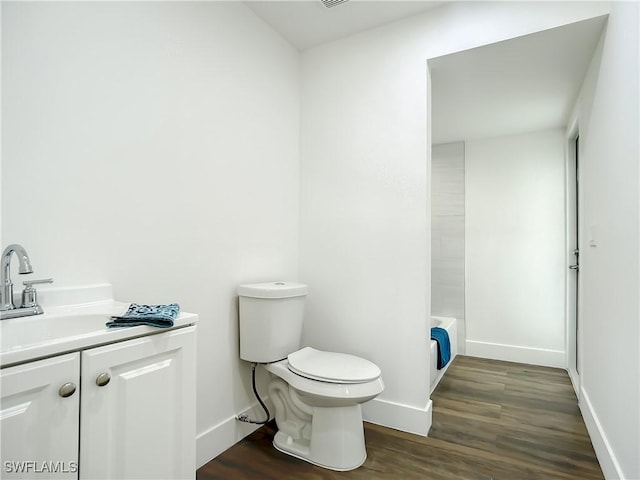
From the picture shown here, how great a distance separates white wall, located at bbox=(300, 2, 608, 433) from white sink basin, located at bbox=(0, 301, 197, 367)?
1.29 m

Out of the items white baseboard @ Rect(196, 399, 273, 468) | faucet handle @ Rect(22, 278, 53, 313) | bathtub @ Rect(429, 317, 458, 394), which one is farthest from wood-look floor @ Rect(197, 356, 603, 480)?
faucet handle @ Rect(22, 278, 53, 313)

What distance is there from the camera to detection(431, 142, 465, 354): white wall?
3676 millimetres

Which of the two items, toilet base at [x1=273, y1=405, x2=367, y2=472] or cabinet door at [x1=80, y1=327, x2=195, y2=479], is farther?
toilet base at [x1=273, y1=405, x2=367, y2=472]

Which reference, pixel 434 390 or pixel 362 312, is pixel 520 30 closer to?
pixel 362 312

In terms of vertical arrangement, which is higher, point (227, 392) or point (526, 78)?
point (526, 78)

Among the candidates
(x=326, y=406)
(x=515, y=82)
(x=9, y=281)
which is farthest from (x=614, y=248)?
(x=9, y=281)

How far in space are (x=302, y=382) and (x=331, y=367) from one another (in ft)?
0.53

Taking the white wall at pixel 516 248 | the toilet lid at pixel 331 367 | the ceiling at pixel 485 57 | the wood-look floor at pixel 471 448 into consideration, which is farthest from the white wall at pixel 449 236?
the toilet lid at pixel 331 367

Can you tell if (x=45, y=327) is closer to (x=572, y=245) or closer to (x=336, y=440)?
(x=336, y=440)

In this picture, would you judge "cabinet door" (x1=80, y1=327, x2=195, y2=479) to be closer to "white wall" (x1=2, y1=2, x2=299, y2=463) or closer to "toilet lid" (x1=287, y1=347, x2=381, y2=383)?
"white wall" (x1=2, y1=2, x2=299, y2=463)

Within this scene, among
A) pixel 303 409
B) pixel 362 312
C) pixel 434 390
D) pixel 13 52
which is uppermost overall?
pixel 13 52

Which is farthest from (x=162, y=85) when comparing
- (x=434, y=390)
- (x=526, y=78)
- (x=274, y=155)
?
(x=434, y=390)

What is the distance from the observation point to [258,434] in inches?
81.0

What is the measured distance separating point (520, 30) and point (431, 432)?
86.6 inches
